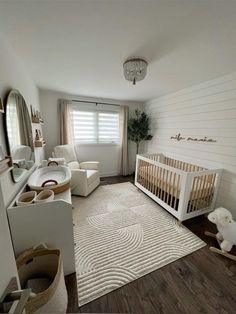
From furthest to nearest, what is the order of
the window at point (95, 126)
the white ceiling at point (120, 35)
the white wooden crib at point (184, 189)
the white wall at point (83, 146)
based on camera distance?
the window at point (95, 126), the white wall at point (83, 146), the white wooden crib at point (184, 189), the white ceiling at point (120, 35)

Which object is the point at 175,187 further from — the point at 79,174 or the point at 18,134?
the point at 18,134

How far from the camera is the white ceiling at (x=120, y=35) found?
0.98 metres

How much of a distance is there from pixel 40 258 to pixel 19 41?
6.75ft

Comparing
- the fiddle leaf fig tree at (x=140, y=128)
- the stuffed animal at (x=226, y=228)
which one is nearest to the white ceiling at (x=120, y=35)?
A: the fiddle leaf fig tree at (x=140, y=128)

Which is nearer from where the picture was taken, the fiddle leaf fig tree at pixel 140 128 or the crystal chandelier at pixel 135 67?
the crystal chandelier at pixel 135 67

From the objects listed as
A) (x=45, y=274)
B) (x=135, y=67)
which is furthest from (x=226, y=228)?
(x=135, y=67)

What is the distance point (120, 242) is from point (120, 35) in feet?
7.36

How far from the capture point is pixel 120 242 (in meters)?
1.71

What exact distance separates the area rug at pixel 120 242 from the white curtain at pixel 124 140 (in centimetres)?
158

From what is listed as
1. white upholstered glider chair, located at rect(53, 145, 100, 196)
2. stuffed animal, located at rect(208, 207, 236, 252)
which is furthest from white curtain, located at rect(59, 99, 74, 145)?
stuffed animal, located at rect(208, 207, 236, 252)

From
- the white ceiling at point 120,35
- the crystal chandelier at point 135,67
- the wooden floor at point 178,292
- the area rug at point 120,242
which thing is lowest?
the wooden floor at point 178,292

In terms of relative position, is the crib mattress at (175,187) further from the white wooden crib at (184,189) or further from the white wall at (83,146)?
the white wall at (83,146)

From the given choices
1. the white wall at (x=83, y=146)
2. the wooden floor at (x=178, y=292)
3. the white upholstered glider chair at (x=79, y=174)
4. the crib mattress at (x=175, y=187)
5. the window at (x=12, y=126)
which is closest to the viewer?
the wooden floor at (x=178, y=292)

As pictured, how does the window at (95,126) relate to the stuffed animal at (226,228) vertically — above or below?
above
